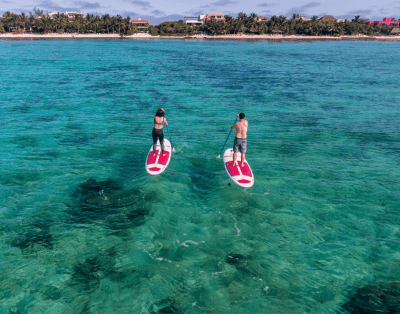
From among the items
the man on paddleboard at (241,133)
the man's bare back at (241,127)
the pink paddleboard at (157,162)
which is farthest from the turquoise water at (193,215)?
the man's bare back at (241,127)

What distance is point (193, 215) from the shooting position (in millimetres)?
12141

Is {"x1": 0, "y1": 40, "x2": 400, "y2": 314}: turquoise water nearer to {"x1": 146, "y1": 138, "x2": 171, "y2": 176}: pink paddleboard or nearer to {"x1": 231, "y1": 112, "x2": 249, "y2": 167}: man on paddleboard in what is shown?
{"x1": 146, "y1": 138, "x2": 171, "y2": 176}: pink paddleboard

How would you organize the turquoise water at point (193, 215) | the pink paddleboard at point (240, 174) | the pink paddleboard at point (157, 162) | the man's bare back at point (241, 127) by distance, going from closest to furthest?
the turquoise water at point (193, 215) → the pink paddleboard at point (240, 174) → the man's bare back at point (241, 127) → the pink paddleboard at point (157, 162)

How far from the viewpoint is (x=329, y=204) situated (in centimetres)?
1302

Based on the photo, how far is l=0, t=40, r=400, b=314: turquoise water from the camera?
28.1ft

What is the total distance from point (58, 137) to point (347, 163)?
2050 cm

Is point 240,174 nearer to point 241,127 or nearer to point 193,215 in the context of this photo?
point 241,127

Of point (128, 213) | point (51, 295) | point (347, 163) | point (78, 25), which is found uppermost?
point (78, 25)

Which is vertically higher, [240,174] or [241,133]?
[241,133]

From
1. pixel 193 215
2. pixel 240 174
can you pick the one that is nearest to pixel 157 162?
pixel 193 215

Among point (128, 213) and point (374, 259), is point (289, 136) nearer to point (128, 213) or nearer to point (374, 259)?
point (374, 259)

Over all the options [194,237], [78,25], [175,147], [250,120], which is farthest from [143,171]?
[78,25]

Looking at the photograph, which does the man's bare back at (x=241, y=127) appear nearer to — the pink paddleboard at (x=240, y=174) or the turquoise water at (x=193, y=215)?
the pink paddleboard at (x=240, y=174)

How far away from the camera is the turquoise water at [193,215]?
8562 millimetres
